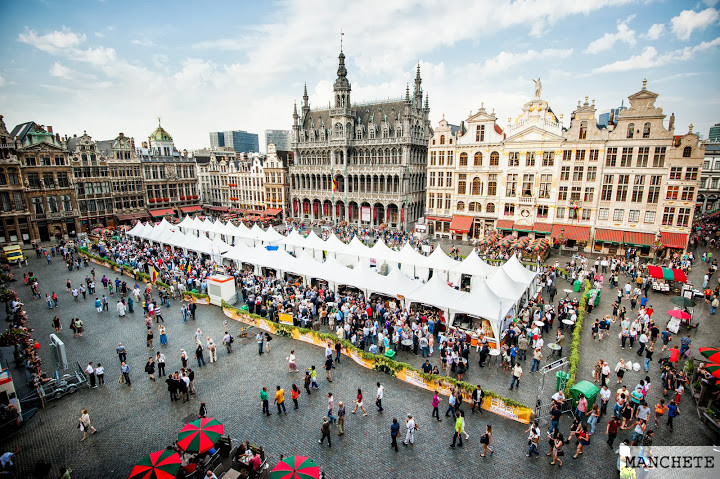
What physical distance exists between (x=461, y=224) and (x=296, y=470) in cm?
3907

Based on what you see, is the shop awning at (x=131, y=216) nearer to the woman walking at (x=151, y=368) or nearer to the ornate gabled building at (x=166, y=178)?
the ornate gabled building at (x=166, y=178)

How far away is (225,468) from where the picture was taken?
433 inches

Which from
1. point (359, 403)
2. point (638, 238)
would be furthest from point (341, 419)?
point (638, 238)

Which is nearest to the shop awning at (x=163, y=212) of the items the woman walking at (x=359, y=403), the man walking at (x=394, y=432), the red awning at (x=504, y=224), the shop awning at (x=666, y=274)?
the red awning at (x=504, y=224)

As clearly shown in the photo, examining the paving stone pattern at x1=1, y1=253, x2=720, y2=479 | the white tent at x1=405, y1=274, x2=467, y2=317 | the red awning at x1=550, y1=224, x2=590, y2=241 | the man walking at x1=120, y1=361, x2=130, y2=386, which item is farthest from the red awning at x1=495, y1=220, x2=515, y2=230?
the man walking at x1=120, y1=361, x2=130, y2=386

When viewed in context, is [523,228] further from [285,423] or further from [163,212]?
[163,212]

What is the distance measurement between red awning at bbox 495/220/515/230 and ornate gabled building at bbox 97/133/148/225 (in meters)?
54.4

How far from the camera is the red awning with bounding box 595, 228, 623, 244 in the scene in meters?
35.5

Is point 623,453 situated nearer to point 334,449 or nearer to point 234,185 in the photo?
point 334,449

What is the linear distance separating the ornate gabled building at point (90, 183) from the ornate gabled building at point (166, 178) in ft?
19.3

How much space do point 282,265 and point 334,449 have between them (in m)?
16.8

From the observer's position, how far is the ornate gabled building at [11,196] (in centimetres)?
4138

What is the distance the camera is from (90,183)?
170ft

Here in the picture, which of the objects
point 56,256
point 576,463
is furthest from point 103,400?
point 56,256
